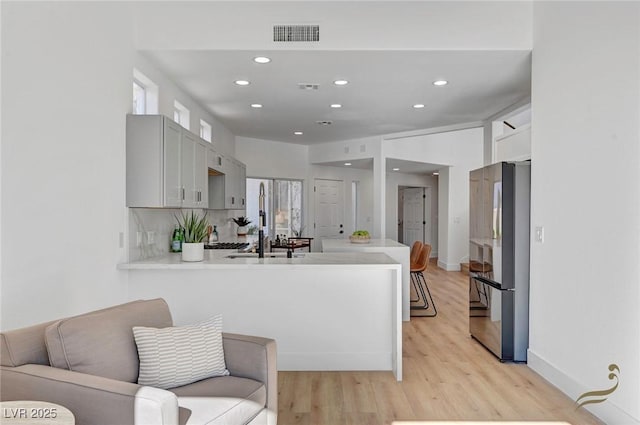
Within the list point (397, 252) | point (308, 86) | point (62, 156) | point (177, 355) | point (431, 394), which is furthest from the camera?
point (397, 252)

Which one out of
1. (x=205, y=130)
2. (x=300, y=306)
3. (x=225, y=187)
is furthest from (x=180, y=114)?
(x=300, y=306)

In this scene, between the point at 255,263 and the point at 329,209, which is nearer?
the point at 255,263

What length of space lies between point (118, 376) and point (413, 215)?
11.1 metres

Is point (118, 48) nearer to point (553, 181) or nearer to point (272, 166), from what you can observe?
point (553, 181)

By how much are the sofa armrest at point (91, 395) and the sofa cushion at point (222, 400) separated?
0.70 feet

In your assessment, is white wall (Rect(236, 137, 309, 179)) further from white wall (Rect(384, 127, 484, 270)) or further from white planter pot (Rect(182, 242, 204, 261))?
white planter pot (Rect(182, 242, 204, 261))

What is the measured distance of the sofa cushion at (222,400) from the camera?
6.11ft

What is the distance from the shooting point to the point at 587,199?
2912mm

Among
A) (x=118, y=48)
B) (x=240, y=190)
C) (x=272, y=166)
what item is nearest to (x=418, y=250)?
(x=240, y=190)

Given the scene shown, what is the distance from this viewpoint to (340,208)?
9961 millimetres

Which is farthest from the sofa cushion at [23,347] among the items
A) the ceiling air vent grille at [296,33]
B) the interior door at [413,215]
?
the interior door at [413,215]

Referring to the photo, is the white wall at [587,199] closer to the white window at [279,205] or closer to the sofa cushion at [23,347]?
the sofa cushion at [23,347]

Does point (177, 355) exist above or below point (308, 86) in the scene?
below

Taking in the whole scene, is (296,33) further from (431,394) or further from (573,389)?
(573,389)
